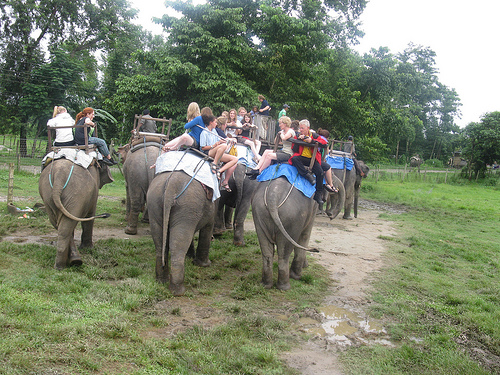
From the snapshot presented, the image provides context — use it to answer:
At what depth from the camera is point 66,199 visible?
6.45m

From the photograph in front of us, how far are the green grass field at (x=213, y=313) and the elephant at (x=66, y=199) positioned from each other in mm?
326

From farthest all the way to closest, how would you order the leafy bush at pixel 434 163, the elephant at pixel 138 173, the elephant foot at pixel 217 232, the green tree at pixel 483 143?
the leafy bush at pixel 434 163 → the green tree at pixel 483 143 → the elephant foot at pixel 217 232 → the elephant at pixel 138 173

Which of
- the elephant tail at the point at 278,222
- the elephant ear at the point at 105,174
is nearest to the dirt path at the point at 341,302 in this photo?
the elephant tail at the point at 278,222

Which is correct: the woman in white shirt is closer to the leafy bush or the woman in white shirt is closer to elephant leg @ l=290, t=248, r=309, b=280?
elephant leg @ l=290, t=248, r=309, b=280

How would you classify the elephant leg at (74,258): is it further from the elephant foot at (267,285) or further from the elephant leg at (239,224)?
the elephant leg at (239,224)

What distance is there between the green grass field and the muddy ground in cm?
10

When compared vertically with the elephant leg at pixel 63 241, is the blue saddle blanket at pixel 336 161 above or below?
above

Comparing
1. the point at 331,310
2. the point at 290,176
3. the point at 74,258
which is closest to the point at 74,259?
the point at 74,258

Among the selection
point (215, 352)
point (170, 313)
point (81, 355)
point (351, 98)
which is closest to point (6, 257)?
point (170, 313)

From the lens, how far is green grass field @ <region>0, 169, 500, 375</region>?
3.94 metres

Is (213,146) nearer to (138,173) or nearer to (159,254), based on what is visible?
(159,254)

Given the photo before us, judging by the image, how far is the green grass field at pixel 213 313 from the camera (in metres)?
3.94

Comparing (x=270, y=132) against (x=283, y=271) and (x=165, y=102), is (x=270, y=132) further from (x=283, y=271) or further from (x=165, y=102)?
(x=283, y=271)

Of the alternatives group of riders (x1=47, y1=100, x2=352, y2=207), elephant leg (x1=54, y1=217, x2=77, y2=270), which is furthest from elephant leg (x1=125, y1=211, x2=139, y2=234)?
elephant leg (x1=54, y1=217, x2=77, y2=270)
